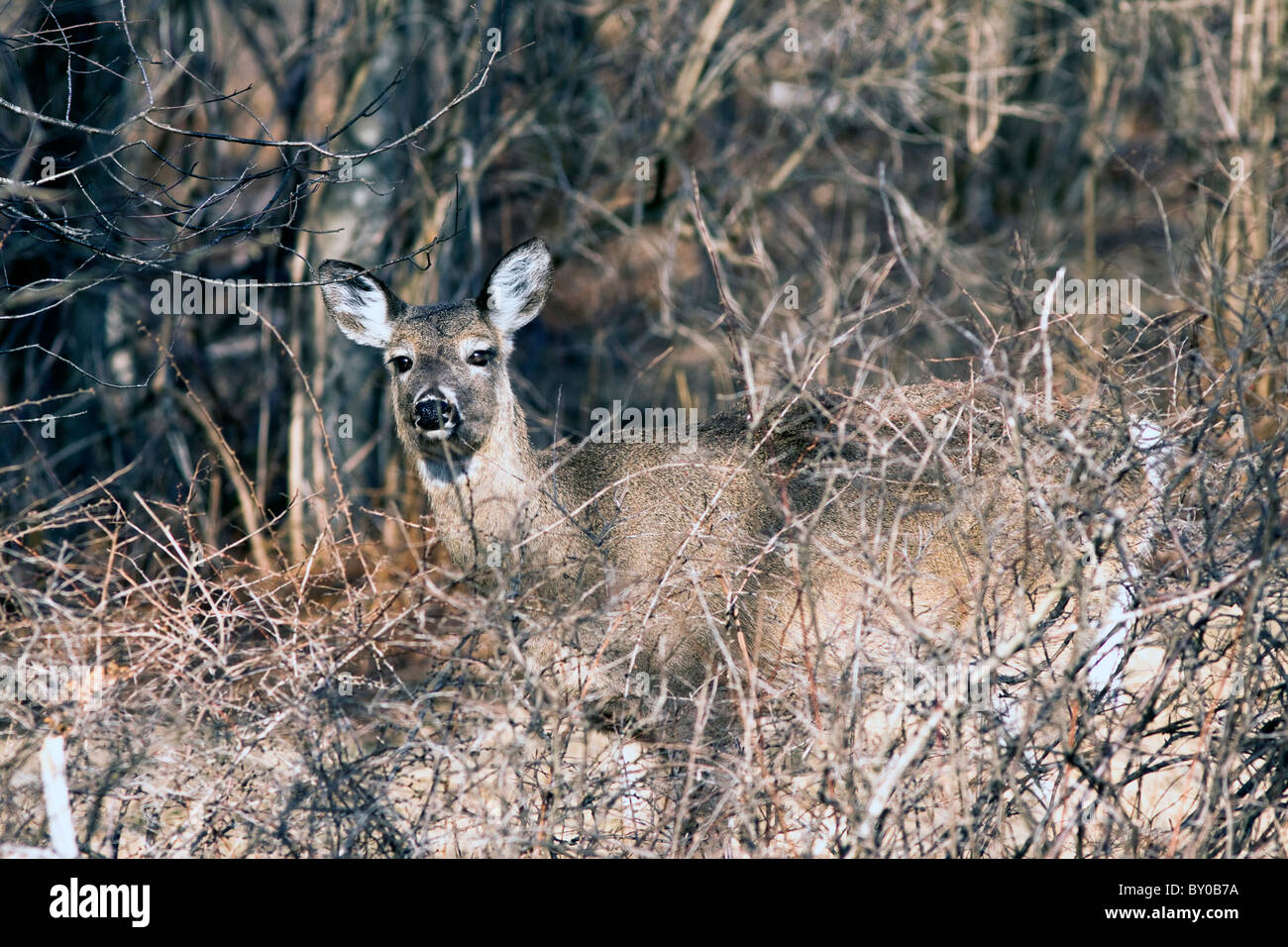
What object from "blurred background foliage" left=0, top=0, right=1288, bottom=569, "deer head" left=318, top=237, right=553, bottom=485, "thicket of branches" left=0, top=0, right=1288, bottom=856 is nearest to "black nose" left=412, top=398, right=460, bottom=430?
"deer head" left=318, top=237, right=553, bottom=485

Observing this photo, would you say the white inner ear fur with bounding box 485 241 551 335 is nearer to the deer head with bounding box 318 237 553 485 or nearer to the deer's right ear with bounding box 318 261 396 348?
the deer head with bounding box 318 237 553 485

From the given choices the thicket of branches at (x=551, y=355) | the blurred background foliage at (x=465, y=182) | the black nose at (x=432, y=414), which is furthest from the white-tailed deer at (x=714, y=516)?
the blurred background foliage at (x=465, y=182)

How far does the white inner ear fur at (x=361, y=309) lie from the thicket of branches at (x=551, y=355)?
0.44 m

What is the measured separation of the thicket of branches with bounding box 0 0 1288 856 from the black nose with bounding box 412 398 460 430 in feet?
2.08

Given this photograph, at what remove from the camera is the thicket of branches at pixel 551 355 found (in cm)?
451

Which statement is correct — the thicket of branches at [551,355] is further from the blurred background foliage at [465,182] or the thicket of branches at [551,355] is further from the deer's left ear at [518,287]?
the deer's left ear at [518,287]

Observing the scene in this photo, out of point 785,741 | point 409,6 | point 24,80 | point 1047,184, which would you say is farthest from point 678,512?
point 1047,184

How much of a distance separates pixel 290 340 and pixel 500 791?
19.6 feet

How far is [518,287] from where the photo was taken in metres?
7.17

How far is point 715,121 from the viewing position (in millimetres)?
13297

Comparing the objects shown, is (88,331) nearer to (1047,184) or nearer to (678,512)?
(678,512)

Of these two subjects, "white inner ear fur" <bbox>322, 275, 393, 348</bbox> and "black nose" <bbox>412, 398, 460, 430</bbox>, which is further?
"white inner ear fur" <bbox>322, 275, 393, 348</bbox>

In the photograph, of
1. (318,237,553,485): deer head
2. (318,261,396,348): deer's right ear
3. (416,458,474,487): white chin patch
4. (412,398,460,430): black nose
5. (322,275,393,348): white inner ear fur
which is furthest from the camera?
(322,275,393,348): white inner ear fur

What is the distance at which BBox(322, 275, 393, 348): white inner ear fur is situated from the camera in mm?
6926
